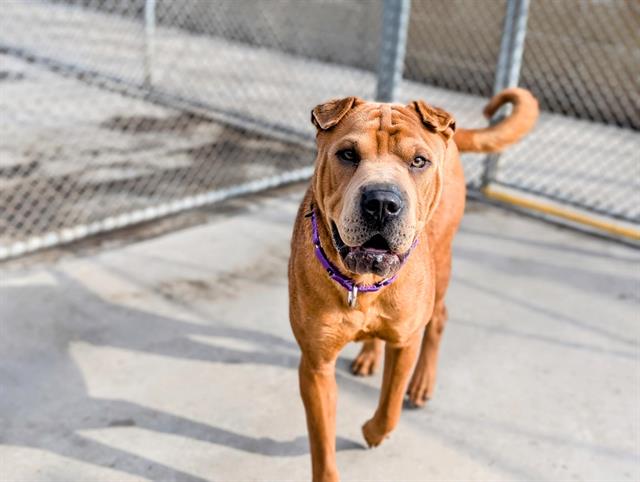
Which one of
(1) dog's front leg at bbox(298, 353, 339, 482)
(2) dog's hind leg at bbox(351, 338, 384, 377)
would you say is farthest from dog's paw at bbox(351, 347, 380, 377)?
(1) dog's front leg at bbox(298, 353, 339, 482)

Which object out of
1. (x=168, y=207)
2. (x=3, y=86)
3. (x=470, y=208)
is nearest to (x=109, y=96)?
(x=3, y=86)

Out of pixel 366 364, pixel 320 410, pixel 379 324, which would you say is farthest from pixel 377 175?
pixel 366 364

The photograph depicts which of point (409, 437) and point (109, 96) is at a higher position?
point (409, 437)

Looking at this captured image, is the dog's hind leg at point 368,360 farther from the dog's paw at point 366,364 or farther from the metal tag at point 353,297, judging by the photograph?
the metal tag at point 353,297

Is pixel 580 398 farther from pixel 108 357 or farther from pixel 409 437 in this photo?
pixel 108 357

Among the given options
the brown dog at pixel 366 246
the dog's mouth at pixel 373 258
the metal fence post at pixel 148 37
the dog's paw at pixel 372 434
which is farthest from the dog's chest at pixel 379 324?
the metal fence post at pixel 148 37

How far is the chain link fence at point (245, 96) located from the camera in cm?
618

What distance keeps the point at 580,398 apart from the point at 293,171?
3394 millimetres

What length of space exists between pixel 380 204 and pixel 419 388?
1.53m

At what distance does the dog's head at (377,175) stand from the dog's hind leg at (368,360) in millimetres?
1268

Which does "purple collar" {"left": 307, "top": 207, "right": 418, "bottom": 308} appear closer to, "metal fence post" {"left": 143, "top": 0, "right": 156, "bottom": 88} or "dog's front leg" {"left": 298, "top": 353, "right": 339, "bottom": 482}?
"dog's front leg" {"left": 298, "top": 353, "right": 339, "bottom": 482}

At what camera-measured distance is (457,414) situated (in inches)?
139

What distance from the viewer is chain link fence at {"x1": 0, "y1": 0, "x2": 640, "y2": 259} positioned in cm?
618

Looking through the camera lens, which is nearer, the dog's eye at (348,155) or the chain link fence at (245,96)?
the dog's eye at (348,155)
